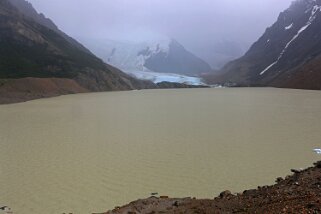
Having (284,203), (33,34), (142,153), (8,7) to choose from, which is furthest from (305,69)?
(284,203)

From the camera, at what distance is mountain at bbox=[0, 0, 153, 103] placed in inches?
5236

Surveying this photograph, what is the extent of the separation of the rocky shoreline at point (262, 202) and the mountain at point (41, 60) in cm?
11004

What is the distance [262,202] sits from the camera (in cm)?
1116

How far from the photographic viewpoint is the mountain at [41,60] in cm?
13300

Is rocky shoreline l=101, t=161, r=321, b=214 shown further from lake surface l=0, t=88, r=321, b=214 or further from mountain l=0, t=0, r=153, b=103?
mountain l=0, t=0, r=153, b=103

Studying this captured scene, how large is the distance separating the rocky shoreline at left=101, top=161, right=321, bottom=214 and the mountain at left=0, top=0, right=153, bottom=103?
110 meters

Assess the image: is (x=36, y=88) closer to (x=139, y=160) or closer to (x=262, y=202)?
(x=139, y=160)

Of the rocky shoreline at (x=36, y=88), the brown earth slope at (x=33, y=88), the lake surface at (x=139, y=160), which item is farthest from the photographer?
the rocky shoreline at (x=36, y=88)

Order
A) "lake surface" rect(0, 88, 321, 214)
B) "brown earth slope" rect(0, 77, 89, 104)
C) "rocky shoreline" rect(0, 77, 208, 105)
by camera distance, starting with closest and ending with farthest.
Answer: "lake surface" rect(0, 88, 321, 214) < "brown earth slope" rect(0, 77, 89, 104) < "rocky shoreline" rect(0, 77, 208, 105)

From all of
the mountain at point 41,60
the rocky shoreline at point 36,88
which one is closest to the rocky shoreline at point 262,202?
the rocky shoreline at point 36,88

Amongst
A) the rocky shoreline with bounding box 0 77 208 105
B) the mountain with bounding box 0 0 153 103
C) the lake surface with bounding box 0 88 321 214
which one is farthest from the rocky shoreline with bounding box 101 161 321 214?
the mountain with bounding box 0 0 153 103

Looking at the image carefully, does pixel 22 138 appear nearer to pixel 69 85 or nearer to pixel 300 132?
pixel 300 132

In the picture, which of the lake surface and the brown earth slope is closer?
the lake surface

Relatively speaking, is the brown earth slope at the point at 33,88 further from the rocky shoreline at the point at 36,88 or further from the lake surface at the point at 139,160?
the lake surface at the point at 139,160
